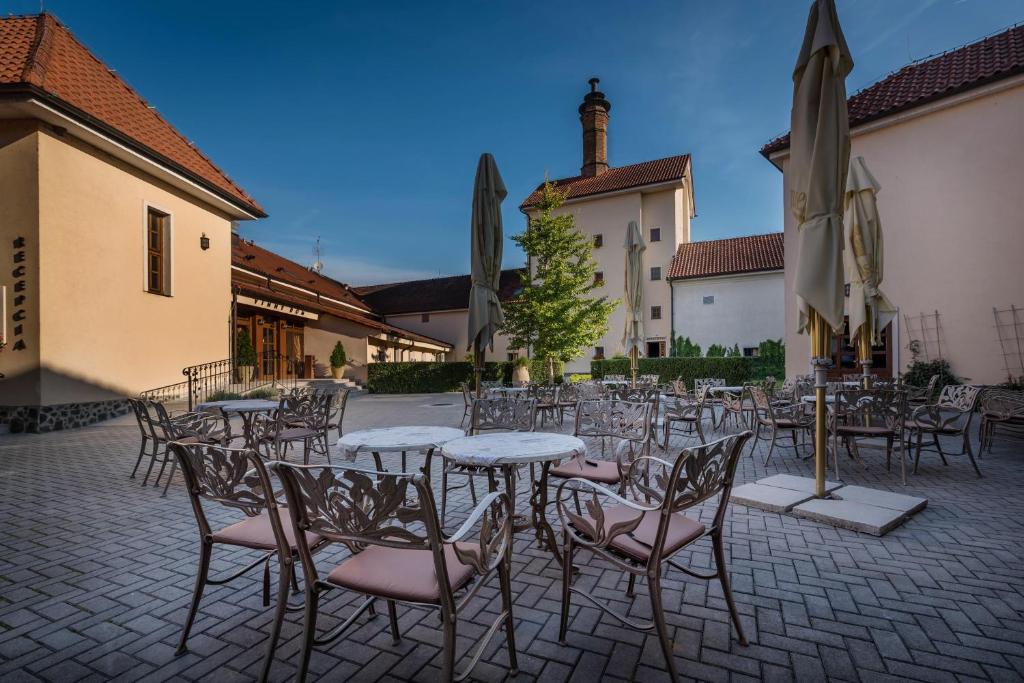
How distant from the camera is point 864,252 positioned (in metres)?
7.02

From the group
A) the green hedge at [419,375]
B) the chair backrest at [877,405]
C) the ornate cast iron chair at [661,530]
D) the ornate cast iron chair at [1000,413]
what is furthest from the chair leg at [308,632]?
the green hedge at [419,375]

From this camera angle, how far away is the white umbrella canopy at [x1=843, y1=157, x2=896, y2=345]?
6891 mm

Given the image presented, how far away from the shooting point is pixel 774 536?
3.37 metres

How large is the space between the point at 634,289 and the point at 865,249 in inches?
140

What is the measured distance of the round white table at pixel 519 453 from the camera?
244cm

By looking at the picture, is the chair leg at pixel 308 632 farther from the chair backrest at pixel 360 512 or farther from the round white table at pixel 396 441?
the round white table at pixel 396 441

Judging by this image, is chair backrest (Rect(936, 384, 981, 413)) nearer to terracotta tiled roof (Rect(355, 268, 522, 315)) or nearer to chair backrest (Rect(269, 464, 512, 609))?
chair backrest (Rect(269, 464, 512, 609))

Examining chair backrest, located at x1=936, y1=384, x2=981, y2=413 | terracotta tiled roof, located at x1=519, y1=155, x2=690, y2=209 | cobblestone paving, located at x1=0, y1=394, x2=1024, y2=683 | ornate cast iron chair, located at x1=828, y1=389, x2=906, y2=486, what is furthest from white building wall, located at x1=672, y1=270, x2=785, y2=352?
cobblestone paving, located at x1=0, y1=394, x2=1024, y2=683

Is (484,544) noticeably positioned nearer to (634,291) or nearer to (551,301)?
(634,291)

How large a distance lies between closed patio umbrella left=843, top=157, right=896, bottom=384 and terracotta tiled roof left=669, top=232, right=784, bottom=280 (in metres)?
15.6

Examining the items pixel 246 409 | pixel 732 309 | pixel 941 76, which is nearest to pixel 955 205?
pixel 941 76

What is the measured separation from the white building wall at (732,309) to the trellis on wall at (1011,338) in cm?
1048

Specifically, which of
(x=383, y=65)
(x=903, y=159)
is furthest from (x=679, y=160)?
(x=383, y=65)

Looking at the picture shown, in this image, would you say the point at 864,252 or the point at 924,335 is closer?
the point at 864,252
